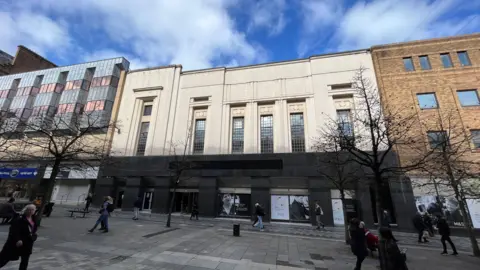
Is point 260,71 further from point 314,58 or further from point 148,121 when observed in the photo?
point 148,121

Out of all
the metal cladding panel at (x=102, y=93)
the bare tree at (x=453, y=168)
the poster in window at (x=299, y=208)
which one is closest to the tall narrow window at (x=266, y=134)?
the poster in window at (x=299, y=208)

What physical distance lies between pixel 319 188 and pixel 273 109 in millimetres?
9560

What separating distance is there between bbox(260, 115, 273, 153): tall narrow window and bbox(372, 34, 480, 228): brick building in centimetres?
1049

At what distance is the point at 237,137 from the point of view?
2327cm

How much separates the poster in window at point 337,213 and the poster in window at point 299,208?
214cm

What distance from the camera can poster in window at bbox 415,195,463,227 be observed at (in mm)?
15773

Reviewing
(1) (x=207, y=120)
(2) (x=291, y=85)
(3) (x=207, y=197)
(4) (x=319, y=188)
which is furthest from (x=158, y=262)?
(2) (x=291, y=85)

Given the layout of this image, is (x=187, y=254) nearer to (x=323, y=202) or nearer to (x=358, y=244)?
(x=358, y=244)

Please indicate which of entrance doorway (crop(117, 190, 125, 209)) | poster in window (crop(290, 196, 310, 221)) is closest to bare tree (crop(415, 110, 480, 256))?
poster in window (crop(290, 196, 310, 221))

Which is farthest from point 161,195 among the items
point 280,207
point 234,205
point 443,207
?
point 443,207

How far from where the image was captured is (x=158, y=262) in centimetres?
670

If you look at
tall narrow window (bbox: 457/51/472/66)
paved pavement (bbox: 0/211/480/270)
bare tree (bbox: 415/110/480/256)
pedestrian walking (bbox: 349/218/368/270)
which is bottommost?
paved pavement (bbox: 0/211/480/270)

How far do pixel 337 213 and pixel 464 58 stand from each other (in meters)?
18.6

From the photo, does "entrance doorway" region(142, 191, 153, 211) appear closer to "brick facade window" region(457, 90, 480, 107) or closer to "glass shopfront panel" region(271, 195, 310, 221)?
"glass shopfront panel" region(271, 195, 310, 221)
